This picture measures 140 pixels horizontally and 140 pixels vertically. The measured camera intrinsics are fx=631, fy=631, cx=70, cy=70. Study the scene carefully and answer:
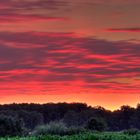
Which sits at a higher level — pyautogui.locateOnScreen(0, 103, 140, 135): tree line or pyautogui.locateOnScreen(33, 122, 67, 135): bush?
pyautogui.locateOnScreen(0, 103, 140, 135): tree line

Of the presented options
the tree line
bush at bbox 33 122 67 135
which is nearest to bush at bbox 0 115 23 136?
bush at bbox 33 122 67 135

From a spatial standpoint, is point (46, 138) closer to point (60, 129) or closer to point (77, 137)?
point (77, 137)

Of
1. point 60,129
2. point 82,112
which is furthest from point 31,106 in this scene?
point 60,129

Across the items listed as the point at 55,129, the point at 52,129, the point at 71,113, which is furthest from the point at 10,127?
the point at 71,113

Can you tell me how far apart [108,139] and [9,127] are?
28641 mm

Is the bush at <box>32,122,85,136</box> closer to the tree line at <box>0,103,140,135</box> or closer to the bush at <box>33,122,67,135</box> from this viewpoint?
the bush at <box>33,122,67,135</box>

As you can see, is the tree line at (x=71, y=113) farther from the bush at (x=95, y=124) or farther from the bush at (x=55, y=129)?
the bush at (x=55, y=129)

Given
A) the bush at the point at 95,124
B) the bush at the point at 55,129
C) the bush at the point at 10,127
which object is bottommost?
the bush at the point at 55,129

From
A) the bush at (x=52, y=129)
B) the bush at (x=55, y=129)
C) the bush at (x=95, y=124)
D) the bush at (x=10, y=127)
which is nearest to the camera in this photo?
the bush at (x=55, y=129)

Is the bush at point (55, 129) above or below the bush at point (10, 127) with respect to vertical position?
below

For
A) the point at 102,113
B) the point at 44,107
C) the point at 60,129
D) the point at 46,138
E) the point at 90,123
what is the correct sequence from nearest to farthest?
1. the point at 46,138
2. the point at 60,129
3. the point at 90,123
4. the point at 102,113
5. the point at 44,107

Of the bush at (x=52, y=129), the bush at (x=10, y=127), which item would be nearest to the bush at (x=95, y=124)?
the bush at (x=10, y=127)

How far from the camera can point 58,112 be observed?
4262 inches

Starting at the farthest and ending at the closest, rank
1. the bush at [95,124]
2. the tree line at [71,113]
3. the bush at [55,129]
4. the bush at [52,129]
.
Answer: the tree line at [71,113], the bush at [95,124], the bush at [52,129], the bush at [55,129]
